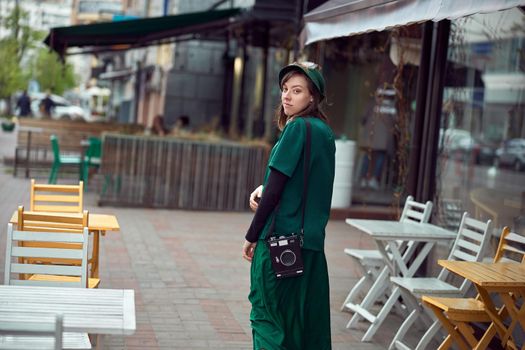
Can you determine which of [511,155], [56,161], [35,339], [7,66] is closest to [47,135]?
[56,161]

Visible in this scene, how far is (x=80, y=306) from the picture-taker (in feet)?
12.6

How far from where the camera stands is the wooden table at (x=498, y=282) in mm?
4746

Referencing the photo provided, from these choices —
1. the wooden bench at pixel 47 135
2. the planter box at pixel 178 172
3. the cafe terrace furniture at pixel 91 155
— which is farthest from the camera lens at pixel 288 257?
the wooden bench at pixel 47 135

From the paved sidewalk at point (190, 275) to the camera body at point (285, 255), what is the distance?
1958 mm

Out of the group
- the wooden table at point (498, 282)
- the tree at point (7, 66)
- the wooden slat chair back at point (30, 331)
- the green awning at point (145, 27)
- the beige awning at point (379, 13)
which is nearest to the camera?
the wooden slat chair back at point (30, 331)

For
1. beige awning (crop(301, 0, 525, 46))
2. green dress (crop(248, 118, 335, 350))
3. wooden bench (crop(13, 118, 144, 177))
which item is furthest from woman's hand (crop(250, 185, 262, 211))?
wooden bench (crop(13, 118, 144, 177))

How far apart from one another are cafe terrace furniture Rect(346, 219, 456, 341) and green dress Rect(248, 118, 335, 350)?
6.26ft

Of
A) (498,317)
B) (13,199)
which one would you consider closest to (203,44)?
(13,199)

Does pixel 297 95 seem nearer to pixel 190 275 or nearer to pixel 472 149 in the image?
pixel 190 275

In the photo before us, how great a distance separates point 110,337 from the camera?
611 cm

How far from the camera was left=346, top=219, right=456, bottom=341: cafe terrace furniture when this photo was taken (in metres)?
6.34

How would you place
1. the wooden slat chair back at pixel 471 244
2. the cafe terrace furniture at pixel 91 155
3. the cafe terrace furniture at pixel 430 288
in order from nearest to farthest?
1. the cafe terrace furniture at pixel 430 288
2. the wooden slat chair back at pixel 471 244
3. the cafe terrace furniture at pixel 91 155

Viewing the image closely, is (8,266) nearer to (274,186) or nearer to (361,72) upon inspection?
(274,186)

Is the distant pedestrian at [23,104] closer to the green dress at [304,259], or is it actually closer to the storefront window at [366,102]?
the storefront window at [366,102]
